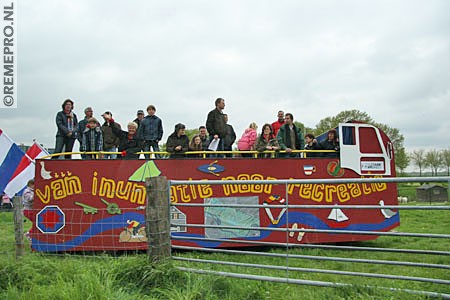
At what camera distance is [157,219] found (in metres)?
→ 5.70

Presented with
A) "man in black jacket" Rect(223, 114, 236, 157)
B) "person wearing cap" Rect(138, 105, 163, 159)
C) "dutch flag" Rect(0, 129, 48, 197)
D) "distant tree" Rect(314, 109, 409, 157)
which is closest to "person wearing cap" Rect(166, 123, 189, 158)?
"person wearing cap" Rect(138, 105, 163, 159)

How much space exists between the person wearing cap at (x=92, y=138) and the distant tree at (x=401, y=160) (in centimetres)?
3864

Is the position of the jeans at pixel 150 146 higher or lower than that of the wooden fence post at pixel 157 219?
higher

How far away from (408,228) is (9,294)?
10.9 m

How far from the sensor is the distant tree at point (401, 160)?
42.8m

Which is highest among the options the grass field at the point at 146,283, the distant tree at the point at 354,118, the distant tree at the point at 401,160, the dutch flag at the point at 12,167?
the distant tree at the point at 354,118

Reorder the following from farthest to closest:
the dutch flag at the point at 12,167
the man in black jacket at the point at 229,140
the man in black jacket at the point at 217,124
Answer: the dutch flag at the point at 12,167 → the man in black jacket at the point at 229,140 → the man in black jacket at the point at 217,124

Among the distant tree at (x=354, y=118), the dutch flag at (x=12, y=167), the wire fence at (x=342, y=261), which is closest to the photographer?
the wire fence at (x=342, y=261)

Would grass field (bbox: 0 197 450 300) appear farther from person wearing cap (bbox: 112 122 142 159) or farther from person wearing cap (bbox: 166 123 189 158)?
person wearing cap (bbox: 166 123 189 158)

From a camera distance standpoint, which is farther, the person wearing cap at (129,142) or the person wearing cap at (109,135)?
the person wearing cap at (109,135)

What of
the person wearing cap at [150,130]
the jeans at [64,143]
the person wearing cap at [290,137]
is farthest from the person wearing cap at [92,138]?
the person wearing cap at [290,137]

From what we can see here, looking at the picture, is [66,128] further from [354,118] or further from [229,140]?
[354,118]

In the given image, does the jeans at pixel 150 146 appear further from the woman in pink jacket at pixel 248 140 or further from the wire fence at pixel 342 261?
the wire fence at pixel 342 261

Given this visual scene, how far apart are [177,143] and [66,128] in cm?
239
